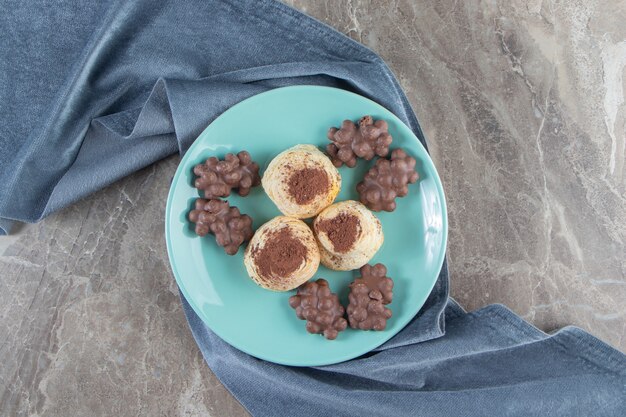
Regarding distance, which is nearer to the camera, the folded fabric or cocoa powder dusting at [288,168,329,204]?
cocoa powder dusting at [288,168,329,204]

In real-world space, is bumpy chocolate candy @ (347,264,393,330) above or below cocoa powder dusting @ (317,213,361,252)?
below

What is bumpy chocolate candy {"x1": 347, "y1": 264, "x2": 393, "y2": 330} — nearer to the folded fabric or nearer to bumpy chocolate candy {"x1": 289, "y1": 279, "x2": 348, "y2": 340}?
bumpy chocolate candy {"x1": 289, "y1": 279, "x2": 348, "y2": 340}

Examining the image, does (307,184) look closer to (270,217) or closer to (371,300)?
(270,217)

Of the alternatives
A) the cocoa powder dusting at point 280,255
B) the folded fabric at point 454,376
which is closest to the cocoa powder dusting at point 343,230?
the cocoa powder dusting at point 280,255

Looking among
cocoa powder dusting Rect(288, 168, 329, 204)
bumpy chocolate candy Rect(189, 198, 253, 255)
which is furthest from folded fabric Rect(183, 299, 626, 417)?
cocoa powder dusting Rect(288, 168, 329, 204)

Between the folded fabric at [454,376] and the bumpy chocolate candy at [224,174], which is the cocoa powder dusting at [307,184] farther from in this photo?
the folded fabric at [454,376]

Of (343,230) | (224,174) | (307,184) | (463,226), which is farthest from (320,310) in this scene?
(463,226)

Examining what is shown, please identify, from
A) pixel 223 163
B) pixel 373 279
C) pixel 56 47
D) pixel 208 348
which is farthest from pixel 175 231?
pixel 56 47
